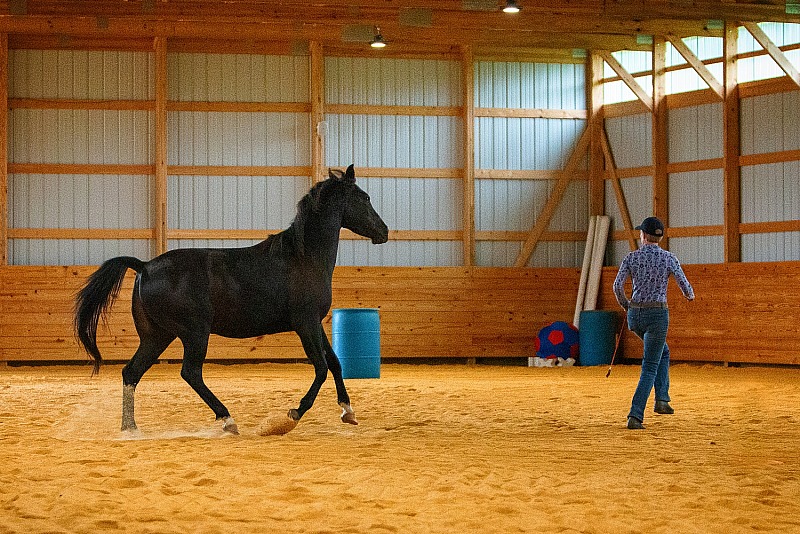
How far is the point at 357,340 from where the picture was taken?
540 inches

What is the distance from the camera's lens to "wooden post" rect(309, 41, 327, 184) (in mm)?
18031

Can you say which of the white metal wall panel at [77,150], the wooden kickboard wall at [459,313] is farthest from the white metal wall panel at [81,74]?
the wooden kickboard wall at [459,313]

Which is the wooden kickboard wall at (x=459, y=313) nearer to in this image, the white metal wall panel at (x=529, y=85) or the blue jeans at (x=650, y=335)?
the white metal wall panel at (x=529, y=85)

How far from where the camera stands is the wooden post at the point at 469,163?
1841 centimetres

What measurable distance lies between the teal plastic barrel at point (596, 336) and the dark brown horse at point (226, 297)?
984cm

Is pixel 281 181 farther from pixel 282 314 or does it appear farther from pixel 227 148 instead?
pixel 282 314

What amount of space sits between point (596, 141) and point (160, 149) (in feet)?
25.5

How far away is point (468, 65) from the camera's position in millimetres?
18438

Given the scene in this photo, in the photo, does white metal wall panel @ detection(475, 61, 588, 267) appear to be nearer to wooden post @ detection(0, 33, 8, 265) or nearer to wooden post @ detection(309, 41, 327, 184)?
wooden post @ detection(309, 41, 327, 184)

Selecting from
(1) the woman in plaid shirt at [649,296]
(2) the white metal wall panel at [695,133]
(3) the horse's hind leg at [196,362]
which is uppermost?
(2) the white metal wall panel at [695,133]

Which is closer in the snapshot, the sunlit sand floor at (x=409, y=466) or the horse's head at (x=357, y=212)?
the sunlit sand floor at (x=409, y=466)

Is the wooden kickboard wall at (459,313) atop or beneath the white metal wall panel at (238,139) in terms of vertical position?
beneath

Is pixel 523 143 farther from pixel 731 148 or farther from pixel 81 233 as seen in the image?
pixel 81 233

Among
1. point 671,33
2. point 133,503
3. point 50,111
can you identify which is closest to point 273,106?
point 50,111
